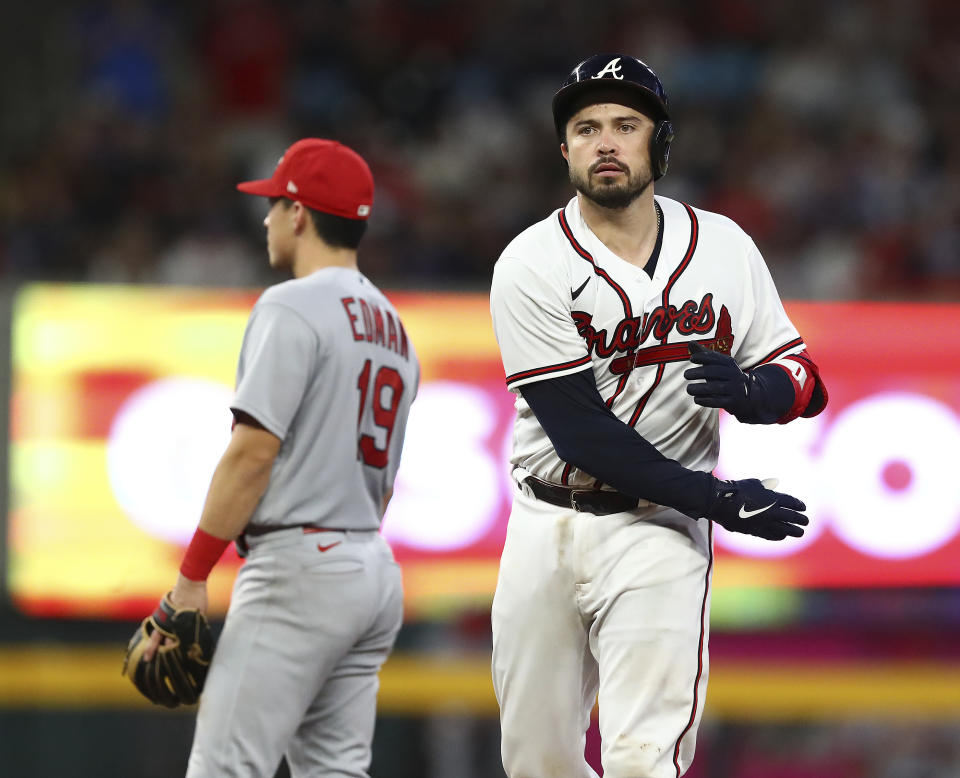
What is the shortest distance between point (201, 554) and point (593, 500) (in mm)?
914

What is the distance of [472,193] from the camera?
826 centimetres

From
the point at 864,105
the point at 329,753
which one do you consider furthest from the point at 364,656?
the point at 864,105

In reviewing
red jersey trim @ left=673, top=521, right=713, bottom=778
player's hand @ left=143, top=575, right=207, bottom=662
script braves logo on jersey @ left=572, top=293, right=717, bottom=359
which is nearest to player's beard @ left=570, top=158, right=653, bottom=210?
script braves logo on jersey @ left=572, top=293, right=717, bottom=359

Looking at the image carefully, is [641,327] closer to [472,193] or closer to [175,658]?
[175,658]

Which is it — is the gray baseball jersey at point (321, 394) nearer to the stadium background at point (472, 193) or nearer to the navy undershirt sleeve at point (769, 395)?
the navy undershirt sleeve at point (769, 395)

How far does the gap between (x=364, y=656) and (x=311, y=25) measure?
22.0 feet

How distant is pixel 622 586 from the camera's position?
3.19m

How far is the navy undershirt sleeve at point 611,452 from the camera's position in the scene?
3.11m

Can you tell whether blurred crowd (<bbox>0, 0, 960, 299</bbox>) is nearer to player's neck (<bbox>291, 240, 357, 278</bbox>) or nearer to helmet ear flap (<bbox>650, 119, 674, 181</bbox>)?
player's neck (<bbox>291, 240, 357, 278</bbox>)

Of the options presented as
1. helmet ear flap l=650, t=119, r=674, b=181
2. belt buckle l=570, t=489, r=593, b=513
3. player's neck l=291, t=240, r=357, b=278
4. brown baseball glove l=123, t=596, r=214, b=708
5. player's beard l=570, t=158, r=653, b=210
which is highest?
helmet ear flap l=650, t=119, r=674, b=181

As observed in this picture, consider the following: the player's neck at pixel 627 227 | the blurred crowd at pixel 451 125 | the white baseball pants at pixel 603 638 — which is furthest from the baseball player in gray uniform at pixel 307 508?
the blurred crowd at pixel 451 125

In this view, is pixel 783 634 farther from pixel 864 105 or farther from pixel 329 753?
pixel 864 105

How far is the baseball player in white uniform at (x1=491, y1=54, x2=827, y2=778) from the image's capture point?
3135 millimetres

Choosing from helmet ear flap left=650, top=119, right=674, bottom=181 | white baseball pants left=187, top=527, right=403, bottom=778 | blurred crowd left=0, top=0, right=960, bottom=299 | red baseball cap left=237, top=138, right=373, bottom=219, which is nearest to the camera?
helmet ear flap left=650, top=119, right=674, bottom=181
